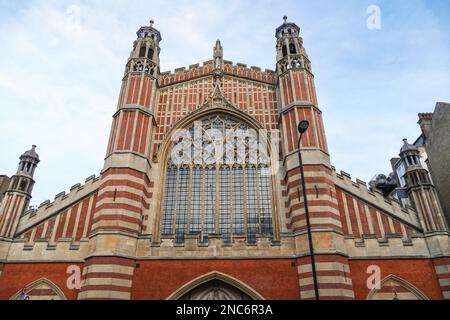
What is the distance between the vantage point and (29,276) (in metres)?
14.9

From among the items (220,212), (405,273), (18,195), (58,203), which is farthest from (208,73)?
(405,273)

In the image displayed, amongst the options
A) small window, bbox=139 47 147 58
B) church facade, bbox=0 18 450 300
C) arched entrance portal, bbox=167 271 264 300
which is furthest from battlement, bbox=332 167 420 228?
small window, bbox=139 47 147 58

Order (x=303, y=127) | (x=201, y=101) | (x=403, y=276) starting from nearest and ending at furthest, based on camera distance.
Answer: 1. (x=303, y=127)
2. (x=403, y=276)
3. (x=201, y=101)

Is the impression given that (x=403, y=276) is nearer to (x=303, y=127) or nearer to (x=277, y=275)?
(x=277, y=275)

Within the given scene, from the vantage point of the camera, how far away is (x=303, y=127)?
12.0 meters

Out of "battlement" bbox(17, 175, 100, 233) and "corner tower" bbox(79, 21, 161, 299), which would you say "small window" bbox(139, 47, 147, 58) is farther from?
"battlement" bbox(17, 175, 100, 233)

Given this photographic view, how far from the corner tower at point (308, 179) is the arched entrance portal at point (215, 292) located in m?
2.95

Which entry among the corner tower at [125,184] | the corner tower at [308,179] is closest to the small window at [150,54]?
the corner tower at [125,184]

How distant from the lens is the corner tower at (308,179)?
14117mm

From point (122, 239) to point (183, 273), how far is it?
3364 mm

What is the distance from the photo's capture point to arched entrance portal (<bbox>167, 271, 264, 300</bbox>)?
1418 cm
